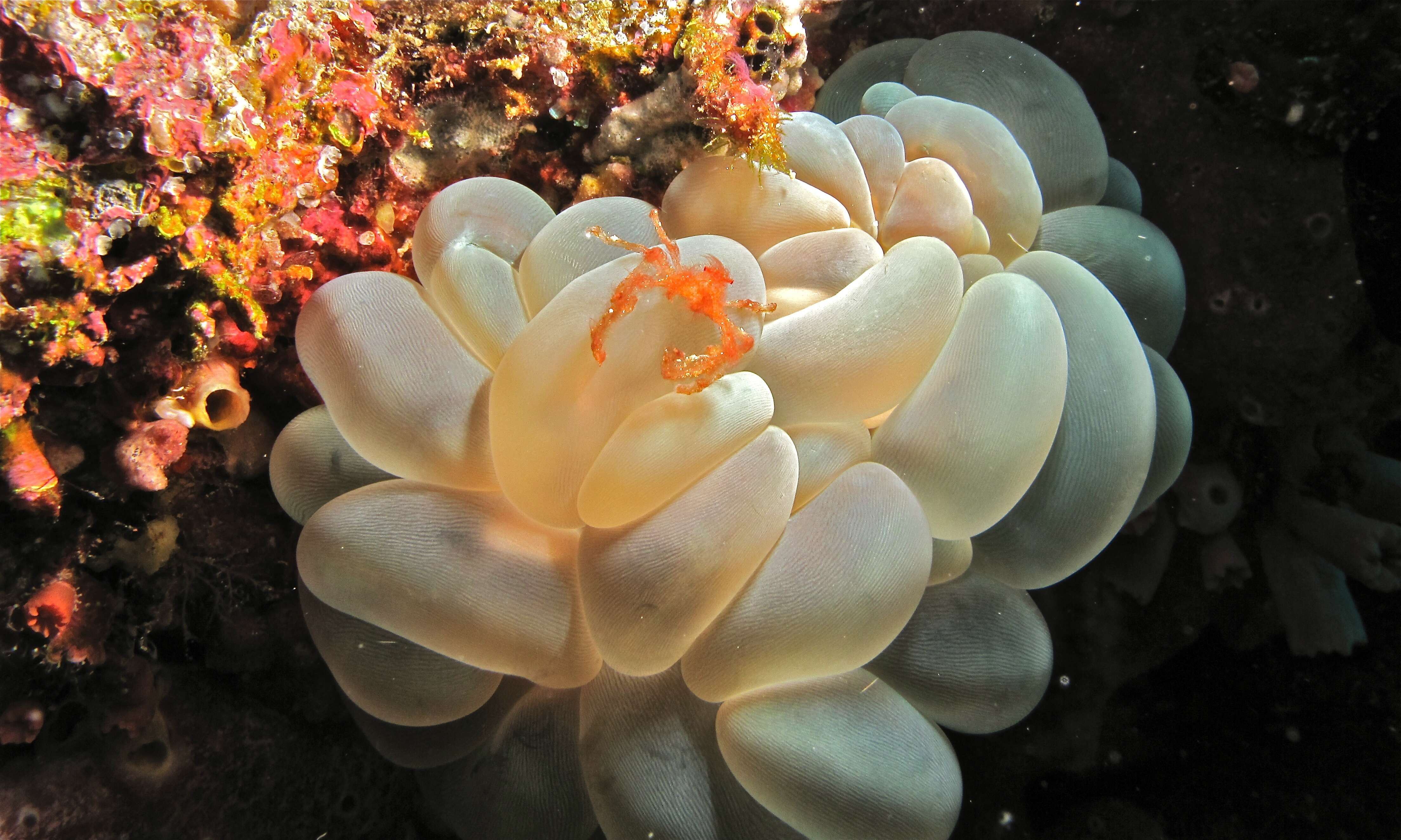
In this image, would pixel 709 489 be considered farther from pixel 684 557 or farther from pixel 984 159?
pixel 984 159

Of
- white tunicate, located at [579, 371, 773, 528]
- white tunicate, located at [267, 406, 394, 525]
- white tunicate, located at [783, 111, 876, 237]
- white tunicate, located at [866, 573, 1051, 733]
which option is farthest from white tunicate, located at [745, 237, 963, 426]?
white tunicate, located at [267, 406, 394, 525]

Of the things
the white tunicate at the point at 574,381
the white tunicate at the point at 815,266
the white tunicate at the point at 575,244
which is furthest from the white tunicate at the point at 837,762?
the white tunicate at the point at 575,244

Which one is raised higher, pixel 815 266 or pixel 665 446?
pixel 815 266

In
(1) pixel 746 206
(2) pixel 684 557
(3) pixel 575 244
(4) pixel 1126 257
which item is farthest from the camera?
(4) pixel 1126 257

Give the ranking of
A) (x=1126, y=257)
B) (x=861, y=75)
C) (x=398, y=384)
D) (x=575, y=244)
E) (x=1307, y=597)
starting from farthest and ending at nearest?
(x=861, y=75) < (x=1307, y=597) < (x=1126, y=257) < (x=575, y=244) < (x=398, y=384)

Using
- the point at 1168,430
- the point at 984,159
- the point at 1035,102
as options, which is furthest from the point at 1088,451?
the point at 1035,102

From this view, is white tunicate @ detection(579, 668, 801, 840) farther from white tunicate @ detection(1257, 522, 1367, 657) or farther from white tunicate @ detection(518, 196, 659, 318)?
white tunicate @ detection(1257, 522, 1367, 657)

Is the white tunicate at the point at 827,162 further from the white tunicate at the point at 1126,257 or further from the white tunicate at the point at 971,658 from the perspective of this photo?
the white tunicate at the point at 971,658

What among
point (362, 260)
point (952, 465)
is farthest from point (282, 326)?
point (952, 465)
